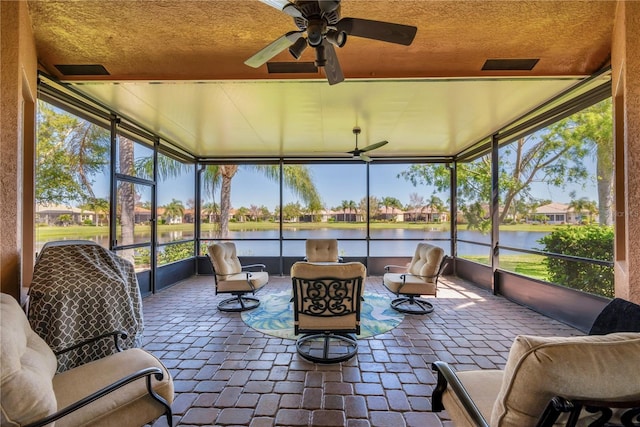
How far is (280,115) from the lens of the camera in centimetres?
421

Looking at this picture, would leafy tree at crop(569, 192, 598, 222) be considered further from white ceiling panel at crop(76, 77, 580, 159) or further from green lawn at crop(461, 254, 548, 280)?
white ceiling panel at crop(76, 77, 580, 159)

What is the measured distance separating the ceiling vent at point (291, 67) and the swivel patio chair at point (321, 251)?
3.34m

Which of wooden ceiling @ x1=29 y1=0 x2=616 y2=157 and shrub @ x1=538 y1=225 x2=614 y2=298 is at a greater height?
wooden ceiling @ x1=29 y1=0 x2=616 y2=157

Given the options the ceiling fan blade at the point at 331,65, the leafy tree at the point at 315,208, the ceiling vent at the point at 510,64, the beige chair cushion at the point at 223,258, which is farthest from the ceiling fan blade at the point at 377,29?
the leafy tree at the point at 315,208

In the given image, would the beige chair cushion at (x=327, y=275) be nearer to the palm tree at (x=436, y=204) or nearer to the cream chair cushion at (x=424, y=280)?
the cream chair cushion at (x=424, y=280)

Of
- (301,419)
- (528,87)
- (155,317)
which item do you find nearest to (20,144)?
(155,317)

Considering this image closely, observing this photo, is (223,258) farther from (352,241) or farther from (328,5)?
(328,5)

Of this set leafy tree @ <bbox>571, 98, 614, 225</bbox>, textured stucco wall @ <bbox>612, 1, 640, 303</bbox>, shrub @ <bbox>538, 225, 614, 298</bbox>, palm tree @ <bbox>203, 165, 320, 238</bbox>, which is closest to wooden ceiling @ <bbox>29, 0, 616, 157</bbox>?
textured stucco wall @ <bbox>612, 1, 640, 303</bbox>

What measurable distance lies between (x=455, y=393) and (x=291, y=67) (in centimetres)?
298

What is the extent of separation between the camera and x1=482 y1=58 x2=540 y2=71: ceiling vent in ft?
8.89

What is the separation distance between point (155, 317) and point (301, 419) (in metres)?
3.00

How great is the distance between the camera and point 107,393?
1.41 m

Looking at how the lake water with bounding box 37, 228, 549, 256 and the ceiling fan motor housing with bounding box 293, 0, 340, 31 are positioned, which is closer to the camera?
the ceiling fan motor housing with bounding box 293, 0, 340, 31

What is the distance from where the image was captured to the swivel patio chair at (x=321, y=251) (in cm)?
537
